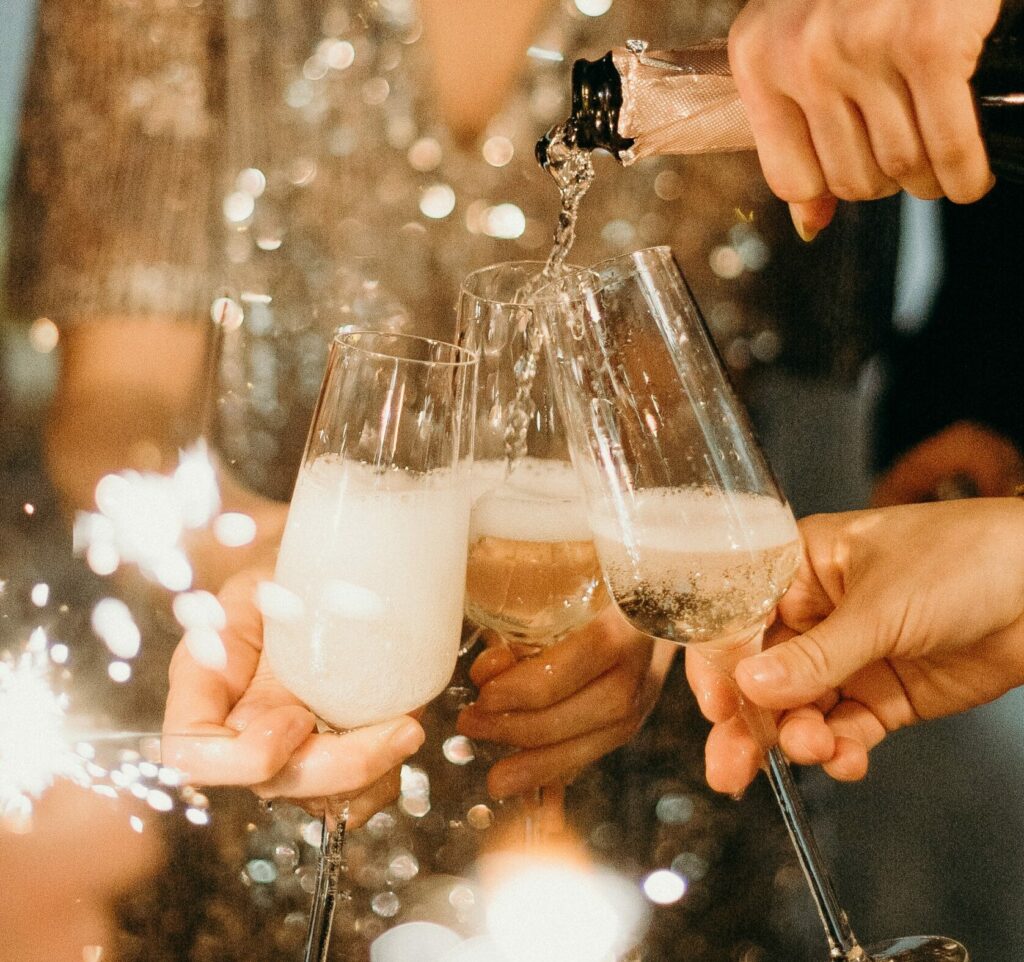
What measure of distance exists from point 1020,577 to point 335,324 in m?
1.08

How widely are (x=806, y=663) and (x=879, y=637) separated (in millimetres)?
110

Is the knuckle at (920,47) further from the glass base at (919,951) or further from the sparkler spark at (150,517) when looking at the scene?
the sparkler spark at (150,517)

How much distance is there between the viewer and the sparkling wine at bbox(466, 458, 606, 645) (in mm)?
770

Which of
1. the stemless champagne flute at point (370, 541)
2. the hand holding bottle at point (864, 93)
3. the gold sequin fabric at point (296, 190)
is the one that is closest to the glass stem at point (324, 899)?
the stemless champagne flute at point (370, 541)

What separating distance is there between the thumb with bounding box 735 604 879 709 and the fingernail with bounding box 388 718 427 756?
26cm

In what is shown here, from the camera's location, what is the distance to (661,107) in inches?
33.0

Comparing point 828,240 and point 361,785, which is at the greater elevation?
point 828,240

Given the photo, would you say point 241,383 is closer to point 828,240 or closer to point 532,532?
point 532,532

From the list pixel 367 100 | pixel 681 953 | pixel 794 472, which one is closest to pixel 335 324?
pixel 367 100

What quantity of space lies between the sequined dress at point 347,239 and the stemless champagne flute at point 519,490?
0.53 meters

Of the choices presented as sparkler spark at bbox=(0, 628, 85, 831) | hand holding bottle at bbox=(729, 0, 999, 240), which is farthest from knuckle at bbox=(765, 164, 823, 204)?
sparkler spark at bbox=(0, 628, 85, 831)

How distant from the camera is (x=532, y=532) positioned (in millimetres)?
768

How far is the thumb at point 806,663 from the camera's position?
667 mm

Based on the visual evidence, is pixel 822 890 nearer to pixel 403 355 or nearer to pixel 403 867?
pixel 403 355
